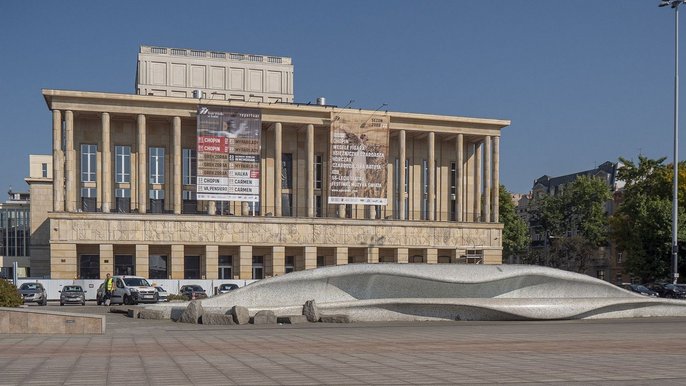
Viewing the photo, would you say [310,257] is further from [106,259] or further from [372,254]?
[106,259]

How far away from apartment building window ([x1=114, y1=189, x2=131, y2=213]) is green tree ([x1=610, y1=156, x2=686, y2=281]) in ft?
133

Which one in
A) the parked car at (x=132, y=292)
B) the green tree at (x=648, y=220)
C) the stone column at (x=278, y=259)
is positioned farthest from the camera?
the stone column at (x=278, y=259)

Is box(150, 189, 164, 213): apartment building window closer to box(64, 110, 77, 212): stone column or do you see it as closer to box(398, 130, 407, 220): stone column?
box(64, 110, 77, 212): stone column

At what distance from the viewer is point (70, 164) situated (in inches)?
2677

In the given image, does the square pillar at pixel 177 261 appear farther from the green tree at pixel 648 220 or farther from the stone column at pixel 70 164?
the green tree at pixel 648 220

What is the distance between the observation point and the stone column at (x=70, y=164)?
66125 mm

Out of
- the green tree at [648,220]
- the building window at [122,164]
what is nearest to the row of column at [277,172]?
the building window at [122,164]

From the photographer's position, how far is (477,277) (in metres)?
29.9

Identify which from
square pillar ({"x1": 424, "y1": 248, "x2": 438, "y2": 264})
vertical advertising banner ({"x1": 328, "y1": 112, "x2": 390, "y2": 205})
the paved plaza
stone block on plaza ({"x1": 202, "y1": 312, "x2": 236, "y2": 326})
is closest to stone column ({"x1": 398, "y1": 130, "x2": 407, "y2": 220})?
square pillar ({"x1": 424, "y1": 248, "x2": 438, "y2": 264})

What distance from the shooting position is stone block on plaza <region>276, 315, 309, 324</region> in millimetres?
26312

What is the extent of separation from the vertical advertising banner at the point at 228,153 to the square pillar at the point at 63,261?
11381mm

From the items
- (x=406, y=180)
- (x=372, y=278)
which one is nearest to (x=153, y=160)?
(x=406, y=180)

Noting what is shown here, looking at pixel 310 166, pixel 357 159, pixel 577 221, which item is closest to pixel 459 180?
pixel 310 166

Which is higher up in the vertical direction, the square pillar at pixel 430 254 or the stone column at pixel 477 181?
the stone column at pixel 477 181
